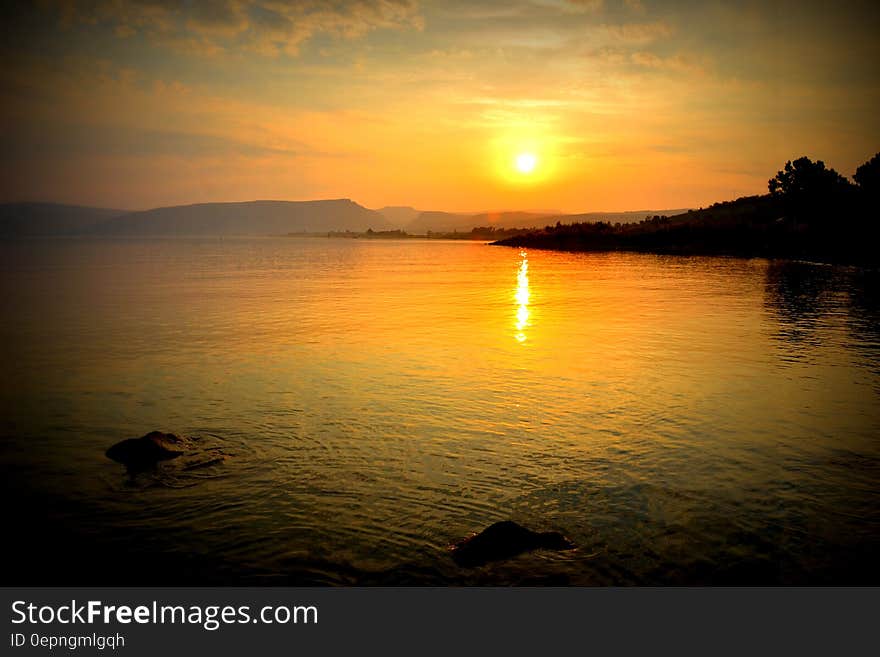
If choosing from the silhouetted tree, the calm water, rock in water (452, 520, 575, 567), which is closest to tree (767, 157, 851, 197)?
the silhouetted tree

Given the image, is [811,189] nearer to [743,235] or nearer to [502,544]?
[743,235]

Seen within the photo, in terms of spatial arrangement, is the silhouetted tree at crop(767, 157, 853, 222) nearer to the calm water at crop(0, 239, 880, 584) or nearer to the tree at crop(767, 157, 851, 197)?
the tree at crop(767, 157, 851, 197)

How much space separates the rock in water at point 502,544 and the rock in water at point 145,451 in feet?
23.1

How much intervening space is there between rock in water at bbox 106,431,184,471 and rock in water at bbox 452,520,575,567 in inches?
277

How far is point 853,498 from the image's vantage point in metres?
10.7

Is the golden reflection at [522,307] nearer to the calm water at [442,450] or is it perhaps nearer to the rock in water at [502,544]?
the calm water at [442,450]

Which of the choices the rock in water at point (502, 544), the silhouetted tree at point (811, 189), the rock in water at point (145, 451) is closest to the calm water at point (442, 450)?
the rock in water at point (502, 544)

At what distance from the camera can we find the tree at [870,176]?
80.7 meters

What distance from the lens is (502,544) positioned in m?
8.92

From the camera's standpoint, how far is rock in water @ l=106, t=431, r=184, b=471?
488 inches

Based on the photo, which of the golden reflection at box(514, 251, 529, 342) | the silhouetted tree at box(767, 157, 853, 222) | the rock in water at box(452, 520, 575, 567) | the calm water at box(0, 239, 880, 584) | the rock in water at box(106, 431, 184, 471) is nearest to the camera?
the rock in water at box(452, 520, 575, 567)

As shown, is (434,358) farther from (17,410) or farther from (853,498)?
(853,498)
